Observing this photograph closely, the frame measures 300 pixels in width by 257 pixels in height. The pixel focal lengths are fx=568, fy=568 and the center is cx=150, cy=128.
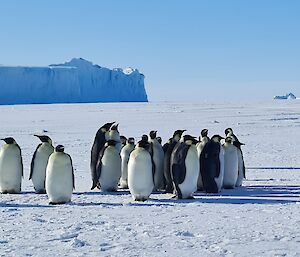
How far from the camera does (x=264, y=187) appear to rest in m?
7.48

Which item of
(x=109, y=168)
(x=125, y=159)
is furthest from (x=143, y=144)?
(x=125, y=159)

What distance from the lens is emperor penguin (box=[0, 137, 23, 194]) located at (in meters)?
6.87

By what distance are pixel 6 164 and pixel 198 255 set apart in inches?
146

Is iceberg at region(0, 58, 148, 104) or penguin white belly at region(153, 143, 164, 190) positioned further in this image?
iceberg at region(0, 58, 148, 104)

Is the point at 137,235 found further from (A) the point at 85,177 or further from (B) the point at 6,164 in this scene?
(A) the point at 85,177

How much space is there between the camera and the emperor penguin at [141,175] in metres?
6.24

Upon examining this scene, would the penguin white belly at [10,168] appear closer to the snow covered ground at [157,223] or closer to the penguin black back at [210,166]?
the snow covered ground at [157,223]

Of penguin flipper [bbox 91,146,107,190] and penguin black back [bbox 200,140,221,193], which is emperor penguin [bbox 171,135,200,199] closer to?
penguin black back [bbox 200,140,221,193]

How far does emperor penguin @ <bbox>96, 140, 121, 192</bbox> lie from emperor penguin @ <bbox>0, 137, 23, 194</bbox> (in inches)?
38.5

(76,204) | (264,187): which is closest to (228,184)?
(264,187)

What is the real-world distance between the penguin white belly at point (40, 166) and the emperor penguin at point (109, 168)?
0.65 m

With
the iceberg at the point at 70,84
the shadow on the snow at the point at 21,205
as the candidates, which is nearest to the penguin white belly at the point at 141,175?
the shadow on the snow at the point at 21,205

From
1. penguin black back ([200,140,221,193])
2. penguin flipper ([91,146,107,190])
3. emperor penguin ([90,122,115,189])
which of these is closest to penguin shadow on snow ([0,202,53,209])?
penguin flipper ([91,146,107,190])

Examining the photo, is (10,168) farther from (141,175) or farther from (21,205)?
(141,175)
